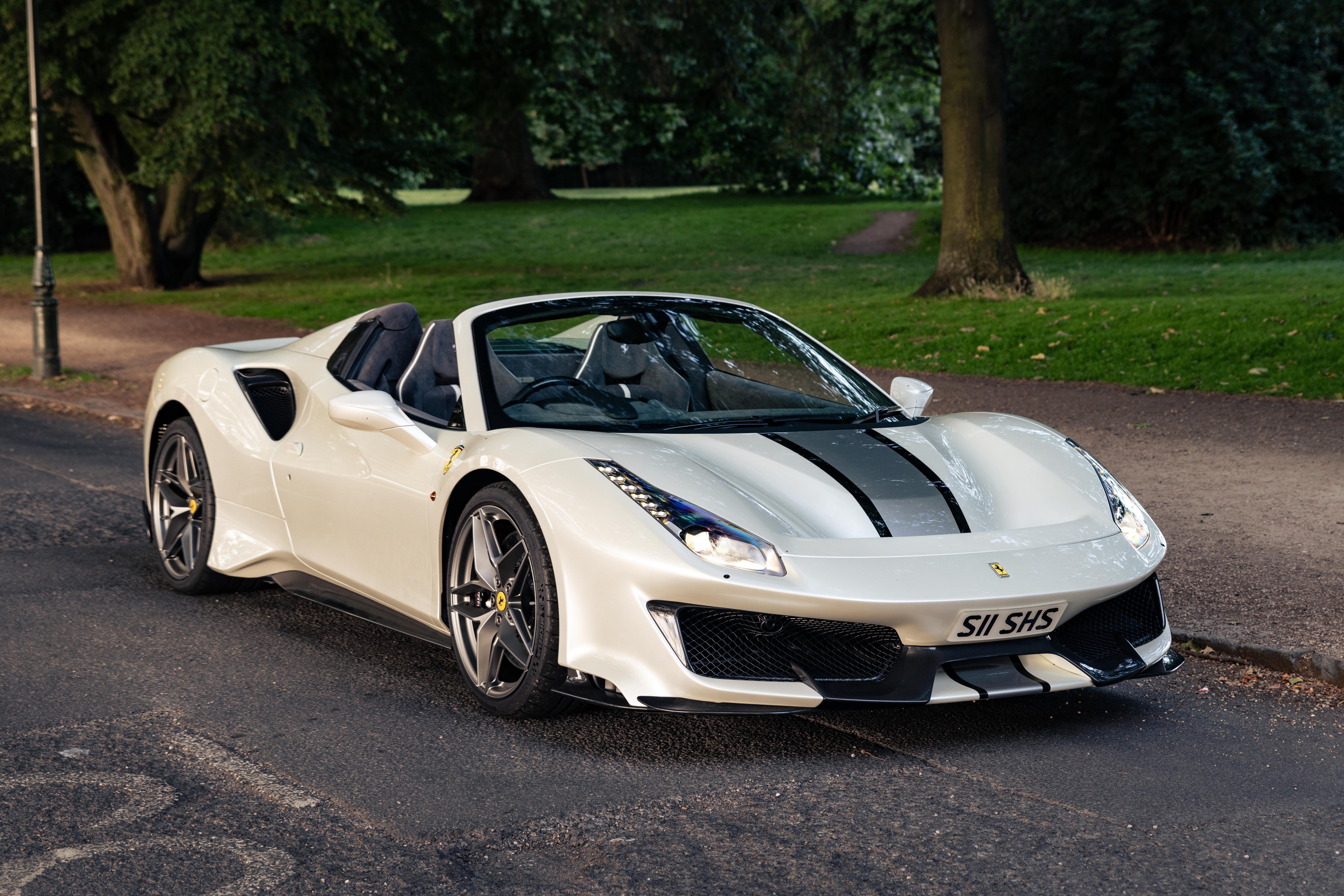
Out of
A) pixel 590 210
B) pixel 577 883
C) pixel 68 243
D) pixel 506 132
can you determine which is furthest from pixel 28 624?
pixel 506 132

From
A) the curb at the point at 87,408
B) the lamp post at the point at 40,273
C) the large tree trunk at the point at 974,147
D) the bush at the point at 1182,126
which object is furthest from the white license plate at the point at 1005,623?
the bush at the point at 1182,126

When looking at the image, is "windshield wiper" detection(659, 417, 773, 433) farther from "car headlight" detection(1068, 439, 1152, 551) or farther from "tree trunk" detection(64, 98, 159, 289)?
"tree trunk" detection(64, 98, 159, 289)

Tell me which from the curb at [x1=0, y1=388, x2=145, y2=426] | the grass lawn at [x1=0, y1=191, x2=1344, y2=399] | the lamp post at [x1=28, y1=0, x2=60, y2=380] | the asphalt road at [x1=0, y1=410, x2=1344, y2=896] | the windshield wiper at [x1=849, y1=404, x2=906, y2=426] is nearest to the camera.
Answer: the asphalt road at [x1=0, y1=410, x2=1344, y2=896]

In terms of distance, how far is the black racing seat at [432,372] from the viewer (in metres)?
5.07

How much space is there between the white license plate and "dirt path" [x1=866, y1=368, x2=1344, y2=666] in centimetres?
145

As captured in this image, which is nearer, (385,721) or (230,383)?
(385,721)

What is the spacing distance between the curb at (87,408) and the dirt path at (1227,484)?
661 centimetres

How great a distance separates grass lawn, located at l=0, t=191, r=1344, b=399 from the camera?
43.9 feet

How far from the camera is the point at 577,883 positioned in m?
3.14

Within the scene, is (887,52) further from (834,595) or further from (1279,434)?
(834,595)

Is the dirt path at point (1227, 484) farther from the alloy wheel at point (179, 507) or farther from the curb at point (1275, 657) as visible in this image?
the alloy wheel at point (179, 507)

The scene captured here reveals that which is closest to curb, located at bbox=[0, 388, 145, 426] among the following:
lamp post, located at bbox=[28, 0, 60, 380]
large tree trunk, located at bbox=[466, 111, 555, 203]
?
lamp post, located at bbox=[28, 0, 60, 380]

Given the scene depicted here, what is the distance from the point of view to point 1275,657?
16.0 ft

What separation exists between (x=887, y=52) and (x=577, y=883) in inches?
1265
